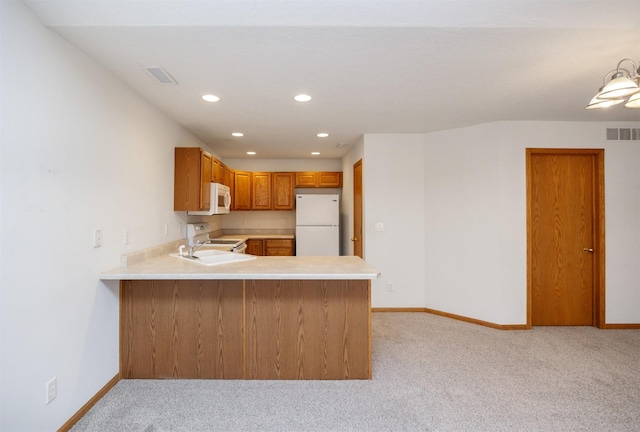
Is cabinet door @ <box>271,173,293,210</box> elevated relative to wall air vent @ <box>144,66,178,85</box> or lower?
lower

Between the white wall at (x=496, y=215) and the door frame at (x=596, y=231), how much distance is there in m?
0.06

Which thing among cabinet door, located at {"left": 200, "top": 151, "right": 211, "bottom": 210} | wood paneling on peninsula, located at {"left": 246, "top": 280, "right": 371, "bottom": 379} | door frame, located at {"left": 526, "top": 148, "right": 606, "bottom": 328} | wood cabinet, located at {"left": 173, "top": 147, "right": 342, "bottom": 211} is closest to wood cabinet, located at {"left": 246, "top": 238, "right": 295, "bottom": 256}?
wood cabinet, located at {"left": 173, "top": 147, "right": 342, "bottom": 211}

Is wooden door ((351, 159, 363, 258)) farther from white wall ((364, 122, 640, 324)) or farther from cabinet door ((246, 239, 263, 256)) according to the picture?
cabinet door ((246, 239, 263, 256))

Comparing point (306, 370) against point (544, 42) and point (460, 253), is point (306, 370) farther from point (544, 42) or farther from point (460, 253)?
point (544, 42)

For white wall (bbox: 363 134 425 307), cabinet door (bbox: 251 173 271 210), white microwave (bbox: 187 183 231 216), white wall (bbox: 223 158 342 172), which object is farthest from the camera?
white wall (bbox: 223 158 342 172)

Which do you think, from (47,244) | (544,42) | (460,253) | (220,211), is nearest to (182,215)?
(220,211)

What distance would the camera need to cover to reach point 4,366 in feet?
4.77

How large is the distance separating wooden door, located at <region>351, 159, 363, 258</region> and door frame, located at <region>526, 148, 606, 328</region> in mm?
2007

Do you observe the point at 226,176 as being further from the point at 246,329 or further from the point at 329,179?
the point at 246,329

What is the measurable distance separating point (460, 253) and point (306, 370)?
240 centimetres

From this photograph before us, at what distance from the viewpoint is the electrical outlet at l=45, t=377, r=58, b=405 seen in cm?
170

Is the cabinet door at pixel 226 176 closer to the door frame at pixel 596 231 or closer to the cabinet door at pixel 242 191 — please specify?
the cabinet door at pixel 242 191

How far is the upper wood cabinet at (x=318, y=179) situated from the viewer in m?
5.71

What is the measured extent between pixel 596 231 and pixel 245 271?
3.92m
